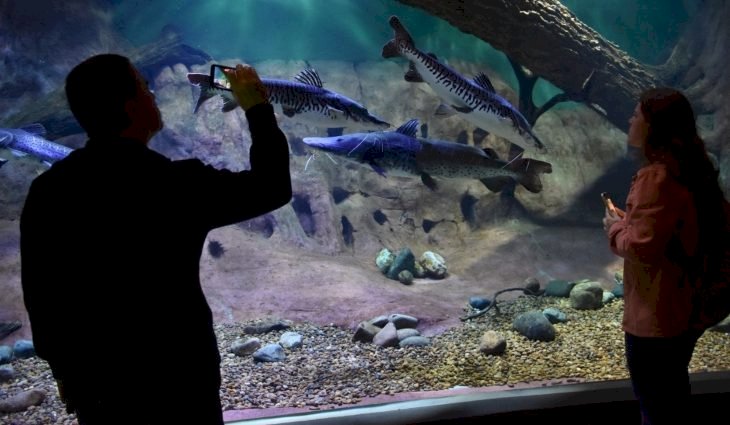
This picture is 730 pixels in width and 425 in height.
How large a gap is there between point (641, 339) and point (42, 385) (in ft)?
11.2

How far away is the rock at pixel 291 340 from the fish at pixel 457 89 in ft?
7.27

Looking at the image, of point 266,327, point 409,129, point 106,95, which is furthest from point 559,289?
point 106,95

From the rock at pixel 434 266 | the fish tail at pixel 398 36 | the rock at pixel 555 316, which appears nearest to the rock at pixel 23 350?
the fish tail at pixel 398 36

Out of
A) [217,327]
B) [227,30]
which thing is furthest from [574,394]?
[227,30]

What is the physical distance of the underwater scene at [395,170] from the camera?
140 inches

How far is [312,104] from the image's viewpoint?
3605 mm

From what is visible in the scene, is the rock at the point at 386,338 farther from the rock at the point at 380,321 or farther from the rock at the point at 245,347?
the rock at the point at 245,347

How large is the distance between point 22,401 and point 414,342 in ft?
8.60

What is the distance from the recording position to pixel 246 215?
1.43m

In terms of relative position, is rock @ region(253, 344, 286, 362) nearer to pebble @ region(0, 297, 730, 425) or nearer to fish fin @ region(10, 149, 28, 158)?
pebble @ region(0, 297, 730, 425)

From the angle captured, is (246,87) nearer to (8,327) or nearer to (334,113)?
(334,113)

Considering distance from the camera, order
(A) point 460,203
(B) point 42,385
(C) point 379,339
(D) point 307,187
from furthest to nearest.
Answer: (A) point 460,203 < (D) point 307,187 < (C) point 379,339 < (B) point 42,385

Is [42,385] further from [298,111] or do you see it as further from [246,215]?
[246,215]

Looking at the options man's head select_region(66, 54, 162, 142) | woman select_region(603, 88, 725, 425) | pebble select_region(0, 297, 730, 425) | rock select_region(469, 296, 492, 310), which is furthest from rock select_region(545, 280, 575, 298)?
man's head select_region(66, 54, 162, 142)
